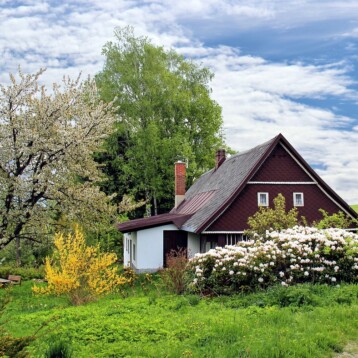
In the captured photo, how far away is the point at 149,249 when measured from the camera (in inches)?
1019

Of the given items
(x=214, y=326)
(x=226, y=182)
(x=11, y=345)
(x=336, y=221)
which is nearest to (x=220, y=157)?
(x=226, y=182)

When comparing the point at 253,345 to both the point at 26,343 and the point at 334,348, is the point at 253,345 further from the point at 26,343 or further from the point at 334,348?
the point at 26,343

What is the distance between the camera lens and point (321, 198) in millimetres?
24797

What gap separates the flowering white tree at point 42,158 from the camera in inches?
701

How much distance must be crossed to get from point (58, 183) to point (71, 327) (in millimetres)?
8435

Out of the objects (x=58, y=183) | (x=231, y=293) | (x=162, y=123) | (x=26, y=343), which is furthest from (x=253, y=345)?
(x=162, y=123)

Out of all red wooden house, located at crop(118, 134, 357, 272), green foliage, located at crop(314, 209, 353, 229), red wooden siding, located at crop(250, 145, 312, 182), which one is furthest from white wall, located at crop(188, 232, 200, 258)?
green foliage, located at crop(314, 209, 353, 229)

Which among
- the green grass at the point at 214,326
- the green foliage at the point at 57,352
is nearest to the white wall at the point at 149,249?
the green grass at the point at 214,326

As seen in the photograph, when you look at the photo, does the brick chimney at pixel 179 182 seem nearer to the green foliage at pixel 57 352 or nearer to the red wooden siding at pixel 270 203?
the red wooden siding at pixel 270 203

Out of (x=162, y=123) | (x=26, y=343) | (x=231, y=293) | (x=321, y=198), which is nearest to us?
(x=26, y=343)

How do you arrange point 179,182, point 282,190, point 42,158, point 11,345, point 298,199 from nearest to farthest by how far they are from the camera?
point 11,345 → point 42,158 → point 282,190 → point 298,199 → point 179,182

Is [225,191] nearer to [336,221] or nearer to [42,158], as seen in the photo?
[336,221]

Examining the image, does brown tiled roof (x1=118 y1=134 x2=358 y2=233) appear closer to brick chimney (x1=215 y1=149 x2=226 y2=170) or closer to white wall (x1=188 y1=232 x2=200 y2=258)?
white wall (x1=188 y1=232 x2=200 y2=258)

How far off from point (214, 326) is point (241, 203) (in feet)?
48.1
